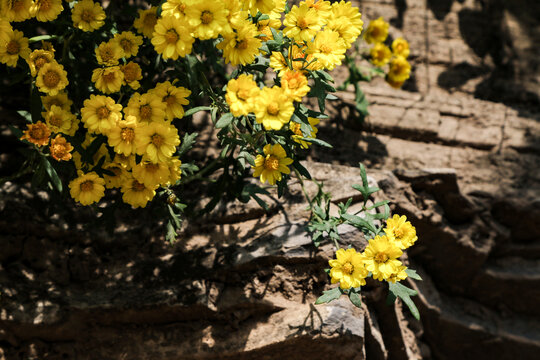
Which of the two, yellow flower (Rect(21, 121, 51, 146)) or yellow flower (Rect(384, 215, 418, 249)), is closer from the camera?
yellow flower (Rect(21, 121, 51, 146))

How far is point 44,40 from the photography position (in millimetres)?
2066

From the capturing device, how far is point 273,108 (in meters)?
1.64

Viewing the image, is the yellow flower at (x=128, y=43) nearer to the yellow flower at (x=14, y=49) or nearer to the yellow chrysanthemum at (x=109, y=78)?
the yellow chrysanthemum at (x=109, y=78)

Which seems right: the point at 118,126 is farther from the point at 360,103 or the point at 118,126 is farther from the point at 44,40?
the point at 360,103

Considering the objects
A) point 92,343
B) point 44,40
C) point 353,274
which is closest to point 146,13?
point 44,40

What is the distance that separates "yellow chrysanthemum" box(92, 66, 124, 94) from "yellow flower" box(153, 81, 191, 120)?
0.15 metres

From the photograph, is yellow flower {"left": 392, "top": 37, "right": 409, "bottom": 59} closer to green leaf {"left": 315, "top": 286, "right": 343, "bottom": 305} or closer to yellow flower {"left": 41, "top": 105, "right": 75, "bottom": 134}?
green leaf {"left": 315, "top": 286, "right": 343, "bottom": 305}

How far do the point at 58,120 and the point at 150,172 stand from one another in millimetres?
425

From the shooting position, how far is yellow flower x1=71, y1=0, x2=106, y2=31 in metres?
1.96

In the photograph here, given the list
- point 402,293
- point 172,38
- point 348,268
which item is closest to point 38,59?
point 172,38

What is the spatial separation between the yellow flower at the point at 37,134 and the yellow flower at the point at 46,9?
395mm

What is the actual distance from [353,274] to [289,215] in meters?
0.69

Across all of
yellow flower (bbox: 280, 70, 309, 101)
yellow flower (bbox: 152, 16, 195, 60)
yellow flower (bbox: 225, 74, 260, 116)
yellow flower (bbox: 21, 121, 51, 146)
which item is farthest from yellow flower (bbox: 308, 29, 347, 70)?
yellow flower (bbox: 21, 121, 51, 146)

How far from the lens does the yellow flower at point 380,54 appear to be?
10.5 feet
